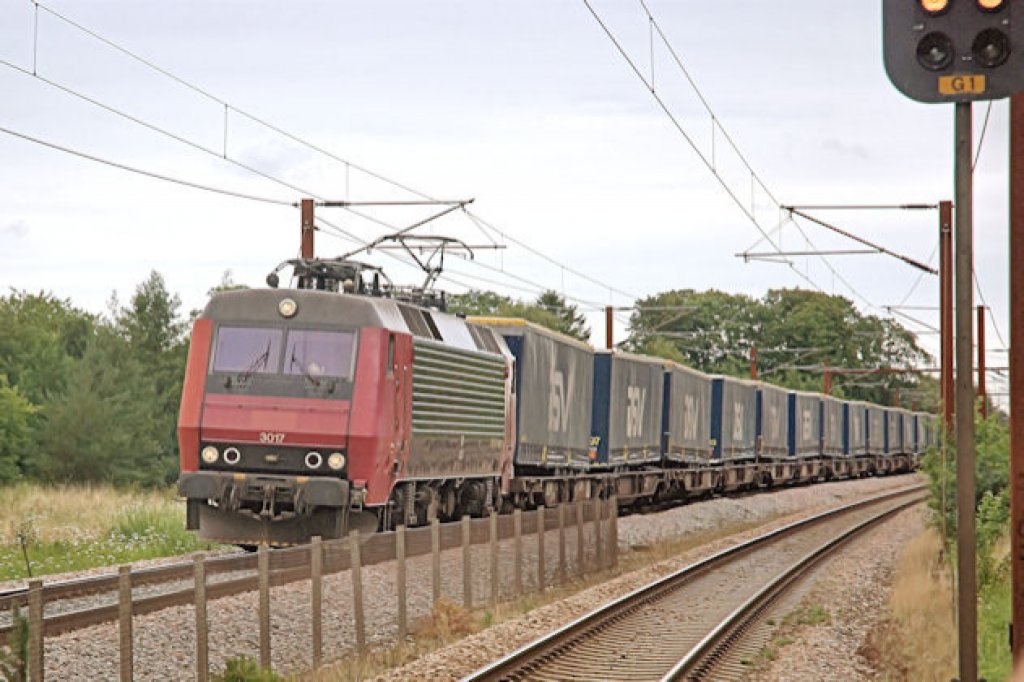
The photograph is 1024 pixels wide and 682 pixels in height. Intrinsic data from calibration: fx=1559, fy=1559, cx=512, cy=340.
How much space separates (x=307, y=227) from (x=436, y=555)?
39.6ft

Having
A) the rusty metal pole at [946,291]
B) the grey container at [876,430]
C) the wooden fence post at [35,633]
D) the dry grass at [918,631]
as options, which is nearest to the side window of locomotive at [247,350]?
the dry grass at [918,631]

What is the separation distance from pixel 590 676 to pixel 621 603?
4.59 metres

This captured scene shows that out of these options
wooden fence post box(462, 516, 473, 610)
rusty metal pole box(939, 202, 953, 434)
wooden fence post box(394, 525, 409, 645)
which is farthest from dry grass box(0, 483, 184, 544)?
rusty metal pole box(939, 202, 953, 434)

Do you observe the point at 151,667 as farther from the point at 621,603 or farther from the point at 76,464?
the point at 76,464

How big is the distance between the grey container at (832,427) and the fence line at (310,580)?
4382 cm

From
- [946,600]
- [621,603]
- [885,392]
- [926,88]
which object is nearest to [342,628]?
[621,603]

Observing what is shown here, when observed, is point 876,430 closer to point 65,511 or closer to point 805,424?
point 805,424

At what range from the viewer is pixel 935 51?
7098 millimetres

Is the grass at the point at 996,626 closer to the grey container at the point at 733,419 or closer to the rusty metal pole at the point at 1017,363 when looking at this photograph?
the rusty metal pole at the point at 1017,363

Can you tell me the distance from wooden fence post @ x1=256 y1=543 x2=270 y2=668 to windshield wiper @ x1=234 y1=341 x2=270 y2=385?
6535 millimetres

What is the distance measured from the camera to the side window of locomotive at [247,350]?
19.2 meters

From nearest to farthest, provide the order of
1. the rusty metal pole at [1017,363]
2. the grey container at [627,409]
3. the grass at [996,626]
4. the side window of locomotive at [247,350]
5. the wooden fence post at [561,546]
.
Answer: the rusty metal pole at [1017,363] → the grass at [996,626] → the side window of locomotive at [247,350] → the wooden fence post at [561,546] → the grey container at [627,409]

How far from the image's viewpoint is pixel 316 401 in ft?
62.3

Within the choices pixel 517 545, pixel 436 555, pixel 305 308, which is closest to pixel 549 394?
pixel 517 545
